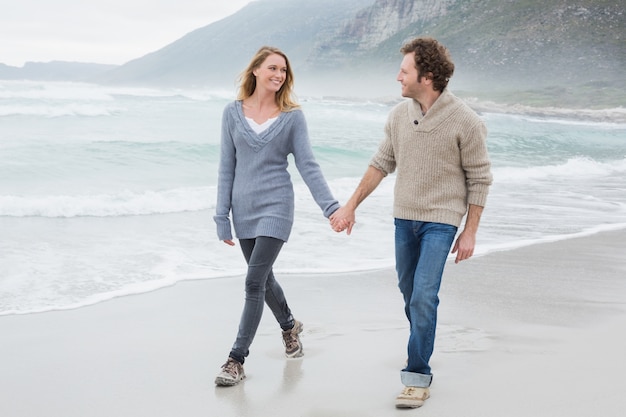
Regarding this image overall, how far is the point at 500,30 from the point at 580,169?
108m

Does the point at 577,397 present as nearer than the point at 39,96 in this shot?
Yes

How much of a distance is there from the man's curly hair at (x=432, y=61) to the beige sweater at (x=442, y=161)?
0.25 feet

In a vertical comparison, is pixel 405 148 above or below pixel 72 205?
above

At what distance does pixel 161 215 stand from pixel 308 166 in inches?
275

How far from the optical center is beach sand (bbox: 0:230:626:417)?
3.97 m

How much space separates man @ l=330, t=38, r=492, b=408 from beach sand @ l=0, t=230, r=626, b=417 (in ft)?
1.29

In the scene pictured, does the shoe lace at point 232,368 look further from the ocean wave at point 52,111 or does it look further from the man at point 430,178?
the ocean wave at point 52,111

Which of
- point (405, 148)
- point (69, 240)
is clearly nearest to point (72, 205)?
point (69, 240)

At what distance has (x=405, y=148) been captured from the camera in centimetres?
394

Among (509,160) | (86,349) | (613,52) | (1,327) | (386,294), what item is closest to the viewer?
(86,349)

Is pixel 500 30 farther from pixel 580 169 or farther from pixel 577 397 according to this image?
pixel 577 397

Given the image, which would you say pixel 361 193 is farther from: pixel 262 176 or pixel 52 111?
pixel 52 111

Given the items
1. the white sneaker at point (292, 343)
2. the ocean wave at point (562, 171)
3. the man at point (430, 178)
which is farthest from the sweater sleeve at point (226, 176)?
the ocean wave at point (562, 171)

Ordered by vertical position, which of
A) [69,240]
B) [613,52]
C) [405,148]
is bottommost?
[69,240]
